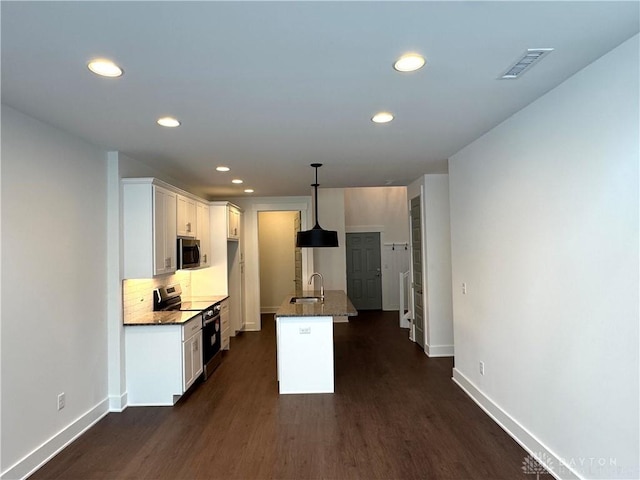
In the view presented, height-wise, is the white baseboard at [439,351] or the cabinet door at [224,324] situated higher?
the cabinet door at [224,324]

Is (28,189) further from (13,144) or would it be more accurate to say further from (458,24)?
(458,24)

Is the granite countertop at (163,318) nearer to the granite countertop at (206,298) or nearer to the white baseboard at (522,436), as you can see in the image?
the granite countertop at (206,298)

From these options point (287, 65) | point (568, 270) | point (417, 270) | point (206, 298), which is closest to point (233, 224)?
point (206, 298)

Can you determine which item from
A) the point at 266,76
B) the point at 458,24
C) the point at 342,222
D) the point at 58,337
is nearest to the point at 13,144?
the point at 58,337

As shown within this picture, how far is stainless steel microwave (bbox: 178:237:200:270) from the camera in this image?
4543mm

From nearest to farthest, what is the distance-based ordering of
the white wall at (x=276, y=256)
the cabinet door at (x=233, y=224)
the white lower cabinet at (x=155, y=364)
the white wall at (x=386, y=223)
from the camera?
the white lower cabinet at (x=155, y=364) → the cabinet door at (x=233, y=224) → the white wall at (x=276, y=256) → the white wall at (x=386, y=223)

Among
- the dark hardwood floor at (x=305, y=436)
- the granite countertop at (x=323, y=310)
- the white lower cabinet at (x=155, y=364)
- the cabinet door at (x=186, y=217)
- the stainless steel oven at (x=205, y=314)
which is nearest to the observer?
the dark hardwood floor at (x=305, y=436)

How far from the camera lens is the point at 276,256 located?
8.96m

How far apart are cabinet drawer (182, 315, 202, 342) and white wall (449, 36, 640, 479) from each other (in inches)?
116

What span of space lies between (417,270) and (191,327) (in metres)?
3.38

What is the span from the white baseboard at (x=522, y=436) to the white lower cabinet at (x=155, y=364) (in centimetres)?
292

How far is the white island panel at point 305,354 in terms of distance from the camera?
4.07 m

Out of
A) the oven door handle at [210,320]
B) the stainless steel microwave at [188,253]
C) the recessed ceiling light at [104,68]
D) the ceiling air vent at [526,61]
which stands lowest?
the oven door handle at [210,320]

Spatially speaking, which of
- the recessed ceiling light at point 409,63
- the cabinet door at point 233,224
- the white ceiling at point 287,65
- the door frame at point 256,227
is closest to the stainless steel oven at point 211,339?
the cabinet door at point 233,224
